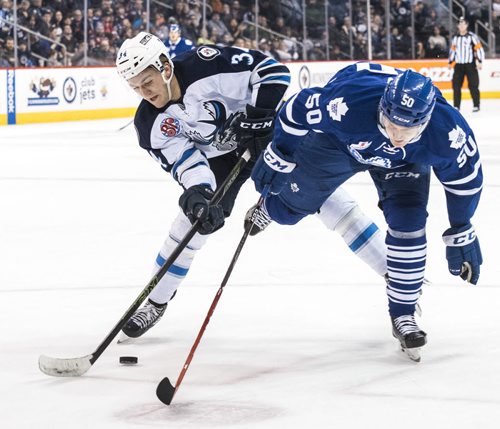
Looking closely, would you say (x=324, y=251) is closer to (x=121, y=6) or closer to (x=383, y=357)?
(x=383, y=357)

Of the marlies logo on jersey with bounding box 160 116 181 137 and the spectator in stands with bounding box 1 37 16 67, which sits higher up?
the marlies logo on jersey with bounding box 160 116 181 137

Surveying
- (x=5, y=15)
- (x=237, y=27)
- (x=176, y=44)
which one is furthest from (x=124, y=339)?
(x=237, y=27)

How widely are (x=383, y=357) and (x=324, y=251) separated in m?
1.75

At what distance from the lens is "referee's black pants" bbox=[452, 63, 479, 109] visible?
15122mm

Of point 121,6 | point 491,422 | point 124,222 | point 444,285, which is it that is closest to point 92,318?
point 444,285

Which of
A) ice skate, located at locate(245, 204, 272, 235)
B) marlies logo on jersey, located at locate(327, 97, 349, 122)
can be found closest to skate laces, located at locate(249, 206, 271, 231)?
ice skate, located at locate(245, 204, 272, 235)

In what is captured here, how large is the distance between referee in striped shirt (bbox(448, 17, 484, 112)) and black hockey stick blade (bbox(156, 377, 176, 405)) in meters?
12.9

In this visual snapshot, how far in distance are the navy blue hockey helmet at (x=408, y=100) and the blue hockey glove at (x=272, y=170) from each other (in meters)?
0.59

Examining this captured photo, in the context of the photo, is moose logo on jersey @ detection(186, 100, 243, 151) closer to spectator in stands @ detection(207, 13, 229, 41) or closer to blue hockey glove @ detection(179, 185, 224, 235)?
blue hockey glove @ detection(179, 185, 224, 235)

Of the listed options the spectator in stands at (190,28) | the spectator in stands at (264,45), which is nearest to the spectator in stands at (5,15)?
the spectator in stands at (190,28)

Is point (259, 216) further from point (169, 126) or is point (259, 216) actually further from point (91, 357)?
point (91, 357)

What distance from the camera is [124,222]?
591cm

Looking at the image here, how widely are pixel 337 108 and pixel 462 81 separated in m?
12.7

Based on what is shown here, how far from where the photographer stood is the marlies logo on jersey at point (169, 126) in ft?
11.4
